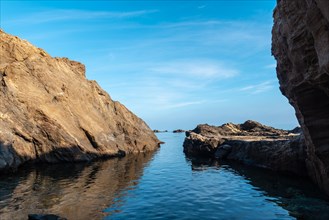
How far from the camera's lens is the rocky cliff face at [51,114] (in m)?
45.8

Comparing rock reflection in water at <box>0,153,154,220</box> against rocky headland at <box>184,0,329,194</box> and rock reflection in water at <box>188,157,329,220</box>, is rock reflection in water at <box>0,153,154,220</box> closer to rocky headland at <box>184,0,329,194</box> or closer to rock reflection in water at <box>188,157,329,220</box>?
rock reflection in water at <box>188,157,329,220</box>

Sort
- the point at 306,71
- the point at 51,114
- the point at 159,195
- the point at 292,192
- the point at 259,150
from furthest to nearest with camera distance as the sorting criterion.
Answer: the point at 51,114, the point at 259,150, the point at 292,192, the point at 159,195, the point at 306,71

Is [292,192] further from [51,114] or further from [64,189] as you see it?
[51,114]

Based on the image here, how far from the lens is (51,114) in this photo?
172 feet

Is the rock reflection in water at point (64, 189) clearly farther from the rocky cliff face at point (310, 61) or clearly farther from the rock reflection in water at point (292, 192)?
the rocky cliff face at point (310, 61)

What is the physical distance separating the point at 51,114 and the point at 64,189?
26443 millimetres

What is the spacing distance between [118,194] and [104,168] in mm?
18052

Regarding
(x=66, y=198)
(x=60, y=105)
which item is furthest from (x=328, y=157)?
(x=60, y=105)

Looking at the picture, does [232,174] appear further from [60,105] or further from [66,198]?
[60,105]

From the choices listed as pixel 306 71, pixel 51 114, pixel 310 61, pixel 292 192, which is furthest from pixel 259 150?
pixel 51 114

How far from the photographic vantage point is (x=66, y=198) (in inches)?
1012

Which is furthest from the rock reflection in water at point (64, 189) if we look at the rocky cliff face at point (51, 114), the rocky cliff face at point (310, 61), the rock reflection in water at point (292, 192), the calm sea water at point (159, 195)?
the rocky cliff face at point (310, 61)

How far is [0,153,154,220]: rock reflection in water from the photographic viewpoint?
21938mm

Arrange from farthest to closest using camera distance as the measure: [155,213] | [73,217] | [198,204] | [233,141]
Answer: [233,141] → [198,204] → [155,213] → [73,217]
